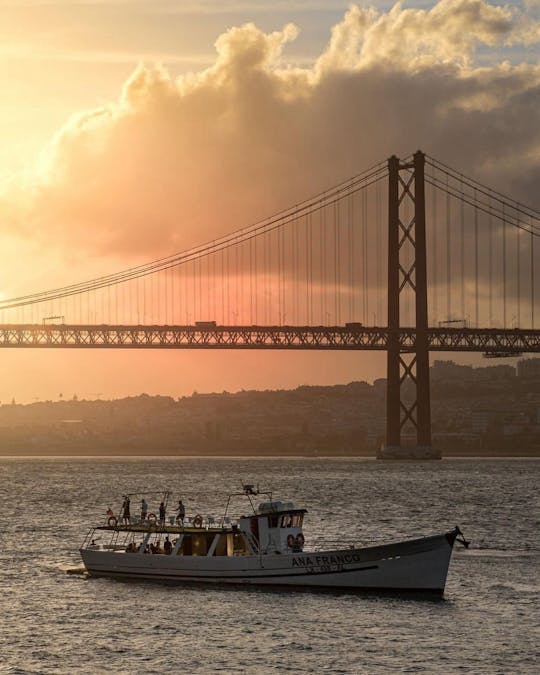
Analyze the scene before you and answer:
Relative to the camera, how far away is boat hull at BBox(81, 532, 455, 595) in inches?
1855

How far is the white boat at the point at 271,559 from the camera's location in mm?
47188

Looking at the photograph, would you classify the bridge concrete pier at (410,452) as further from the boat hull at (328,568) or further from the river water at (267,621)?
the boat hull at (328,568)

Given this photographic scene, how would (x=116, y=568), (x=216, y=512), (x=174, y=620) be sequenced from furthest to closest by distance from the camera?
(x=216, y=512) < (x=116, y=568) < (x=174, y=620)

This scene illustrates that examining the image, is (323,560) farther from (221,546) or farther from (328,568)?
(221,546)

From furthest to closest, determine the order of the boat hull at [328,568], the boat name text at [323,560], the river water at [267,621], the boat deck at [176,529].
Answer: the boat deck at [176,529] < the boat name text at [323,560] < the boat hull at [328,568] < the river water at [267,621]

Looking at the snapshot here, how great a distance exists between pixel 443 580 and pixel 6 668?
16.1m

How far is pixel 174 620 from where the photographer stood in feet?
143

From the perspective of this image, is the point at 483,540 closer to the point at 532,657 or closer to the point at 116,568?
the point at 116,568

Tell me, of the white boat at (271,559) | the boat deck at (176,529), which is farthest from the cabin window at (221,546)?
the boat deck at (176,529)

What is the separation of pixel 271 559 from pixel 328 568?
84.4 inches

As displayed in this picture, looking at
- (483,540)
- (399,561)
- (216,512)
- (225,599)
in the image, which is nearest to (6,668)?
(225,599)

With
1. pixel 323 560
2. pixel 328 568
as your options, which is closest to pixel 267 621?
pixel 328 568

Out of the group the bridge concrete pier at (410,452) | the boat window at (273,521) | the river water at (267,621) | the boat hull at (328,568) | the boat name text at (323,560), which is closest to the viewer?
the river water at (267,621)

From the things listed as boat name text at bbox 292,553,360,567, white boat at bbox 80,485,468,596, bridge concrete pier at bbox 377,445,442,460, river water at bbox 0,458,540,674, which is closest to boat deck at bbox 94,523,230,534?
white boat at bbox 80,485,468,596
